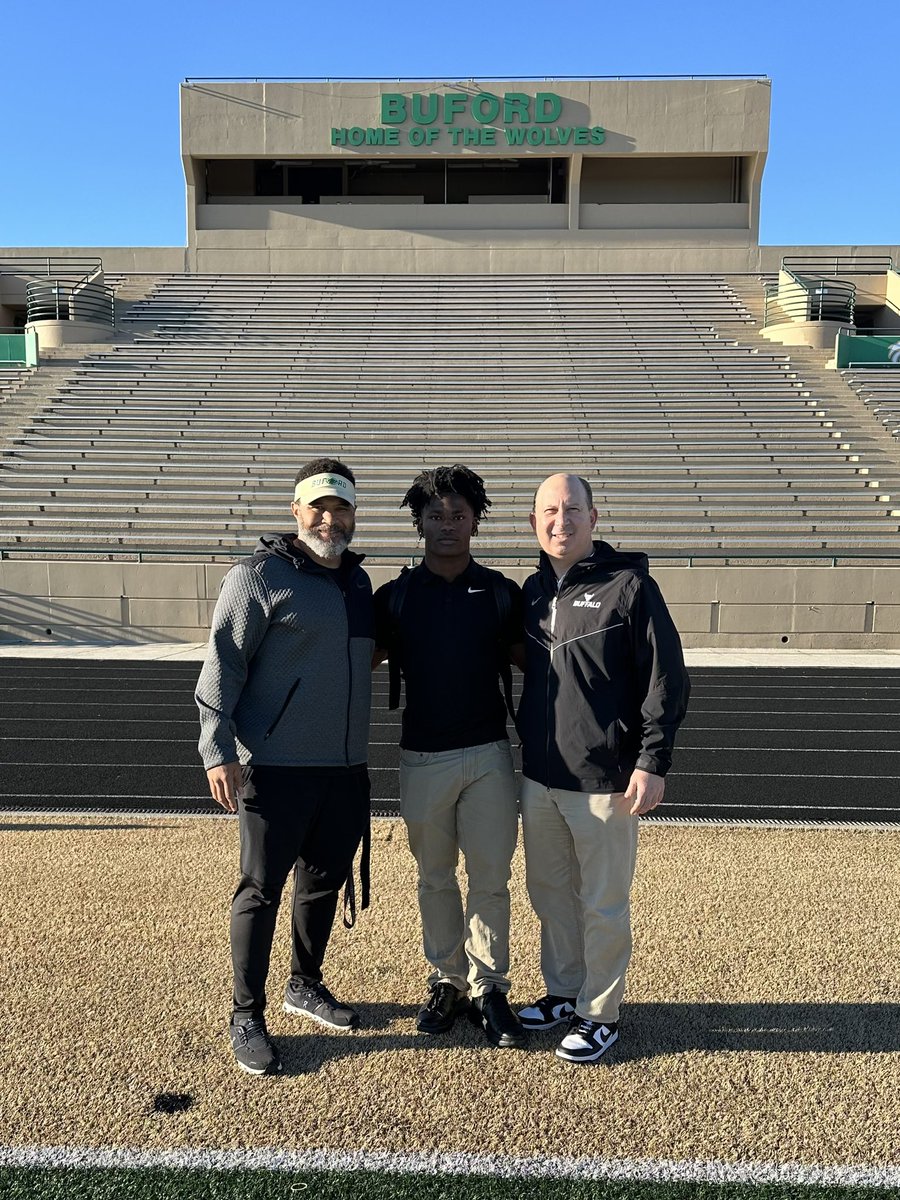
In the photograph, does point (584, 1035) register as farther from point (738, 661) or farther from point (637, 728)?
point (738, 661)

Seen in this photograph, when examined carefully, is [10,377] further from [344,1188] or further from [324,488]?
[344,1188]

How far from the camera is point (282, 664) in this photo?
289 centimetres

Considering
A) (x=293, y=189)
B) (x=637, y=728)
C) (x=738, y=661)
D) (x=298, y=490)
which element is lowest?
(x=738, y=661)

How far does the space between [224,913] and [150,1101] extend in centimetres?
130

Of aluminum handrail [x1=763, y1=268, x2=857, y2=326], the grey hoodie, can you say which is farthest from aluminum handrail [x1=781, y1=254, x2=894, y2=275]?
the grey hoodie

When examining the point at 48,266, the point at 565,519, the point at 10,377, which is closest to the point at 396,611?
the point at 565,519

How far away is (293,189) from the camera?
26109mm

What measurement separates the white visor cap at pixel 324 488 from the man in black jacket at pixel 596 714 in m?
0.62

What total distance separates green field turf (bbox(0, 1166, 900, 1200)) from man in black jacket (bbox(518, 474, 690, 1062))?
57cm

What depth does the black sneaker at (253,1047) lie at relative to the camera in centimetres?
281

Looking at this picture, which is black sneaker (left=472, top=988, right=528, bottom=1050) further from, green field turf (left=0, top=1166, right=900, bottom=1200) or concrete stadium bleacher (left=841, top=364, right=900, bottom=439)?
concrete stadium bleacher (left=841, top=364, right=900, bottom=439)

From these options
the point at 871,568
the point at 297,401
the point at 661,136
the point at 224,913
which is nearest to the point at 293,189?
the point at 661,136

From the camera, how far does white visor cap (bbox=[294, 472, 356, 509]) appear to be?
2869 millimetres

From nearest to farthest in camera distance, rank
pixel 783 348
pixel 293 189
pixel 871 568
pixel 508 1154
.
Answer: pixel 508 1154 < pixel 871 568 < pixel 783 348 < pixel 293 189
